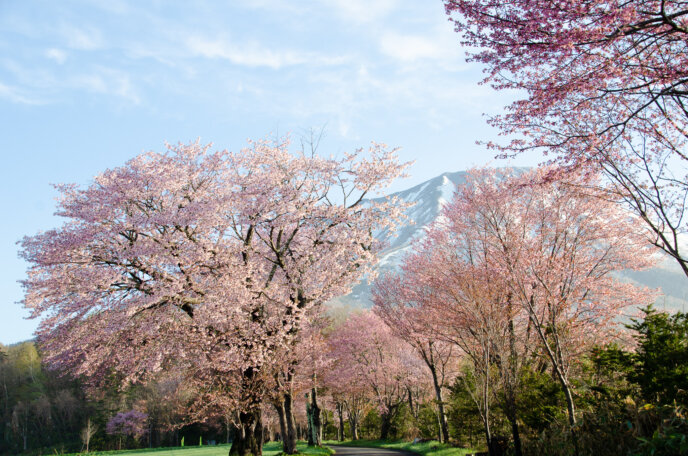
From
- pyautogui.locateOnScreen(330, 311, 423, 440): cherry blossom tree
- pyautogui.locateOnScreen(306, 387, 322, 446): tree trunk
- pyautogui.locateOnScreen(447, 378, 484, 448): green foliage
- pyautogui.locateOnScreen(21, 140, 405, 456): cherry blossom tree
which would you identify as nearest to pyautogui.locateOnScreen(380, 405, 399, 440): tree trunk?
pyautogui.locateOnScreen(330, 311, 423, 440): cherry blossom tree

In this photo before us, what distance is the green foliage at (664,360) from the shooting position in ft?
26.6

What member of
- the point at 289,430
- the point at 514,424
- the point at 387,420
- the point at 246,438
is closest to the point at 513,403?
the point at 514,424

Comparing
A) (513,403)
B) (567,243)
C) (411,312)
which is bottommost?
(513,403)

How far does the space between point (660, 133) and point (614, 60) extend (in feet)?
7.18

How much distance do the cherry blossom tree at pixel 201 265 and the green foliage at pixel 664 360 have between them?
31.0 feet

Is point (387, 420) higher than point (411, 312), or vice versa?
point (411, 312)

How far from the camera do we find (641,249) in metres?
16.9

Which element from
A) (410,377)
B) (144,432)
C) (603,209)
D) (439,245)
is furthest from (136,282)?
(144,432)

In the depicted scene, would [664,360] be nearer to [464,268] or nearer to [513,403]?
[513,403]

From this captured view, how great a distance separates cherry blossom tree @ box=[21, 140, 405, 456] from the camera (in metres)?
13.5

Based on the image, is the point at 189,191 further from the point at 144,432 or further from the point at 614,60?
the point at 144,432

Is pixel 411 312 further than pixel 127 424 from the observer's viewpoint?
No

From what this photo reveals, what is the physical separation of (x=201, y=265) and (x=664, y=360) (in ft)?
42.2

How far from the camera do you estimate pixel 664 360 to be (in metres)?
8.56
